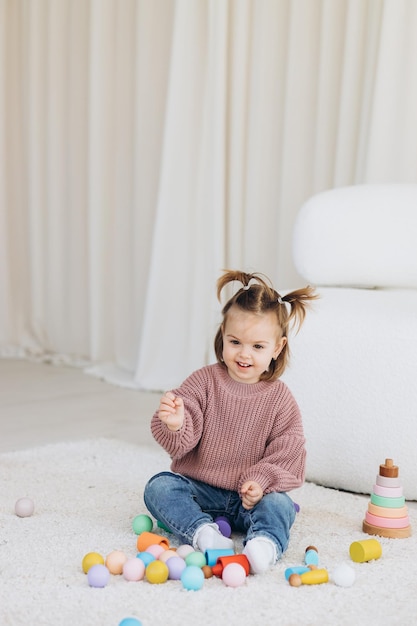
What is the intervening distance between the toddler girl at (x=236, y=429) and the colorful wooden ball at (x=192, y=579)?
204 mm

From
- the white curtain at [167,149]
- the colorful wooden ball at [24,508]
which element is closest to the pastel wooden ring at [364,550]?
the colorful wooden ball at [24,508]

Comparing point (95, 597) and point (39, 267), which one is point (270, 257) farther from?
point (95, 597)

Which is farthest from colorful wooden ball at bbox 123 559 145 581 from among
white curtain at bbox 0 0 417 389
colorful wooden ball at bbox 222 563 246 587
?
white curtain at bbox 0 0 417 389

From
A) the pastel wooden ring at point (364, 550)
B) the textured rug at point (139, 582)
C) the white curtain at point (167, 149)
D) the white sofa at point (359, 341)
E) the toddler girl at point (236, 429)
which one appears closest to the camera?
the textured rug at point (139, 582)

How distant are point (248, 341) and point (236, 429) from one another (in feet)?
0.52

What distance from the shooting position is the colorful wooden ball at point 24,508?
1.54 m

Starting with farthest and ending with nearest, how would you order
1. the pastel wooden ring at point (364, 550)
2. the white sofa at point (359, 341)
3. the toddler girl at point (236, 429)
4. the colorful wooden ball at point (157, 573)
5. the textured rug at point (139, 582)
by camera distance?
the white sofa at point (359, 341)
the toddler girl at point (236, 429)
the pastel wooden ring at point (364, 550)
the colorful wooden ball at point (157, 573)
the textured rug at point (139, 582)

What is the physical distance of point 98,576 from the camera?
120 centimetres

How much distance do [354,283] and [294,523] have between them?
65 centimetres

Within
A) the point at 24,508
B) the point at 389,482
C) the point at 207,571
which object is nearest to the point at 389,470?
the point at 389,482

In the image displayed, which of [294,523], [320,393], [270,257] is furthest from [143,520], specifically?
[270,257]

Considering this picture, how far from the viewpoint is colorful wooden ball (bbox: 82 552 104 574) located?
4.09ft

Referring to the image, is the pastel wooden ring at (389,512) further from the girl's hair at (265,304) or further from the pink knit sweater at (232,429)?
the girl's hair at (265,304)

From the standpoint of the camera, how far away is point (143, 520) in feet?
4.80
